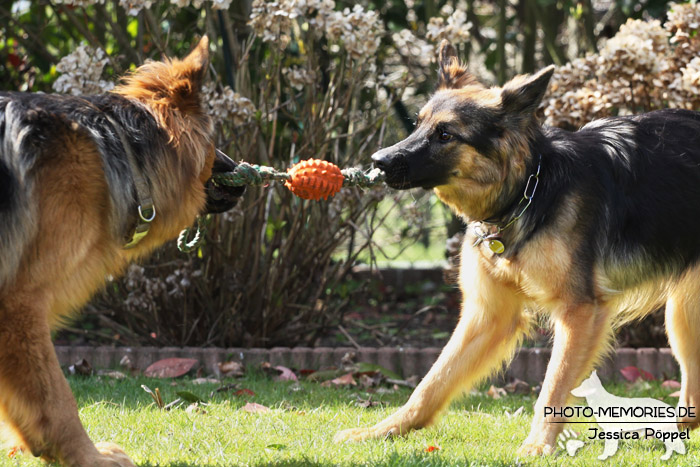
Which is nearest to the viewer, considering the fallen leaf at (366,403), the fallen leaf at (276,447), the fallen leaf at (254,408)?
the fallen leaf at (276,447)

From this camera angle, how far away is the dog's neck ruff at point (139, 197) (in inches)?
133

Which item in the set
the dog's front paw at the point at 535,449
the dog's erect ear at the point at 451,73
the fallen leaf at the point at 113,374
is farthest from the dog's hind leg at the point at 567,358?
the fallen leaf at the point at 113,374

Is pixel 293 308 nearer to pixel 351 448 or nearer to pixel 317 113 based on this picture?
pixel 317 113

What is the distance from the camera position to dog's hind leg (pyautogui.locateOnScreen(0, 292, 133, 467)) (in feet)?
9.88

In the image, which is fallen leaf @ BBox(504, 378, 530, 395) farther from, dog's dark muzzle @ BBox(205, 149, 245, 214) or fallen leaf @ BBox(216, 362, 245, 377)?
dog's dark muzzle @ BBox(205, 149, 245, 214)

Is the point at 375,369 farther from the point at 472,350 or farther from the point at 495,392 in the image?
the point at 472,350

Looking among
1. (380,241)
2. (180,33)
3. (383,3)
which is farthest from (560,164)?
(380,241)

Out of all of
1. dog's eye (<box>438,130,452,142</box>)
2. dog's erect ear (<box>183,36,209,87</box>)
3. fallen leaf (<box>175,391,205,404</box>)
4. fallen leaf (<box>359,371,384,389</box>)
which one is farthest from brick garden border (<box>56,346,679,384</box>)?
dog's erect ear (<box>183,36,209,87</box>)

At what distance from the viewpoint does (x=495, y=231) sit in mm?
4125

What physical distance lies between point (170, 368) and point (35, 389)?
7.96 ft

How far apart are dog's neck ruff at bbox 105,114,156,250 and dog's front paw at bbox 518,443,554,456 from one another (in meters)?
2.03

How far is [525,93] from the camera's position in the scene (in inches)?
155

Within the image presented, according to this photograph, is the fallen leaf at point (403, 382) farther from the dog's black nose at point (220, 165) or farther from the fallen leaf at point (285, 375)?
the dog's black nose at point (220, 165)

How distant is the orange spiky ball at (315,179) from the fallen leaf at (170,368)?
1957 mm
